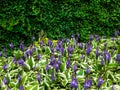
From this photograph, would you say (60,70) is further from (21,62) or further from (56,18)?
(56,18)

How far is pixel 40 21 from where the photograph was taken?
21.6 feet

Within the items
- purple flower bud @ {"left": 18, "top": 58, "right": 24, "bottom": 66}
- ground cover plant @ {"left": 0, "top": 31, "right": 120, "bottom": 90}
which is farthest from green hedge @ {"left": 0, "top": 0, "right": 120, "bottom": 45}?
purple flower bud @ {"left": 18, "top": 58, "right": 24, "bottom": 66}

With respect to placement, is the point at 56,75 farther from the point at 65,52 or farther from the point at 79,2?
the point at 79,2

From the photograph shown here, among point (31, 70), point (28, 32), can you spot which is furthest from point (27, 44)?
point (31, 70)

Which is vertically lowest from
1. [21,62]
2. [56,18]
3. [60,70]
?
[60,70]

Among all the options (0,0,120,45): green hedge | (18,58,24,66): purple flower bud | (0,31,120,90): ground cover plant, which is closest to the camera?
(0,31,120,90): ground cover plant

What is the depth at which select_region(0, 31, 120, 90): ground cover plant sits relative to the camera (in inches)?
170

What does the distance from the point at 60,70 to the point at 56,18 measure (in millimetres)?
2218

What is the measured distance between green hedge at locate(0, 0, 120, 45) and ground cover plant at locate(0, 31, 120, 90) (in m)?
1.12

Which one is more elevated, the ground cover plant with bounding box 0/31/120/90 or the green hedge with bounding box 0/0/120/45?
the green hedge with bounding box 0/0/120/45

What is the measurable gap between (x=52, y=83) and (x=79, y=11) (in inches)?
109

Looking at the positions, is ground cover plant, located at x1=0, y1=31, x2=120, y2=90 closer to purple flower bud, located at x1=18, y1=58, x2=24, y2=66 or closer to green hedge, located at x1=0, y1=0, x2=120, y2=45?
purple flower bud, located at x1=18, y1=58, x2=24, y2=66

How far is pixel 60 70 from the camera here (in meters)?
4.67

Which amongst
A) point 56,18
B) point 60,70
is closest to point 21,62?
point 60,70
